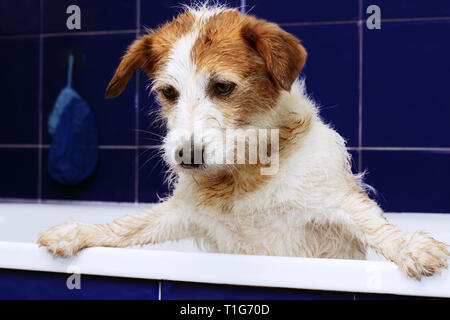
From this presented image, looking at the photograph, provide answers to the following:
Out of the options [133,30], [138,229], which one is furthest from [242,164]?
[133,30]

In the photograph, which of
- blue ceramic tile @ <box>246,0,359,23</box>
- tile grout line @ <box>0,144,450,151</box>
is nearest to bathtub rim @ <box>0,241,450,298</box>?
tile grout line @ <box>0,144,450,151</box>

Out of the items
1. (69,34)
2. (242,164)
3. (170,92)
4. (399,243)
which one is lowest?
(399,243)

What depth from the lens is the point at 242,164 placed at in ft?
3.52

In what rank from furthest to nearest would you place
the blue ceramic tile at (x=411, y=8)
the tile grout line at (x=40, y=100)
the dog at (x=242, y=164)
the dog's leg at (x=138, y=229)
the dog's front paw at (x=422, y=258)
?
the tile grout line at (x=40, y=100) → the blue ceramic tile at (x=411, y=8) → the dog's leg at (x=138, y=229) → the dog at (x=242, y=164) → the dog's front paw at (x=422, y=258)

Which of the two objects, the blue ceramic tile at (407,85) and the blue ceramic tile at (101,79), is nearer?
the blue ceramic tile at (407,85)

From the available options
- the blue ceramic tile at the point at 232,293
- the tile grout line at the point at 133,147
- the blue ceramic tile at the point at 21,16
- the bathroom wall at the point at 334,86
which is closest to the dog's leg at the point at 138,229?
the blue ceramic tile at the point at 232,293

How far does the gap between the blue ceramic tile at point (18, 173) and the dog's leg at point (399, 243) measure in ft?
5.36

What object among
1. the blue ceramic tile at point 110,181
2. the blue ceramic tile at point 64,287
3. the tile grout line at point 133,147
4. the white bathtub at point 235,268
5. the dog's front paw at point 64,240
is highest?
the tile grout line at point 133,147

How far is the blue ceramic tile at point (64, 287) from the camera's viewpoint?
100 centimetres

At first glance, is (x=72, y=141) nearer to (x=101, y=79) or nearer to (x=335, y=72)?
(x=101, y=79)

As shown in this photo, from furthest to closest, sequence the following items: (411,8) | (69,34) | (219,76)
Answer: (69,34), (411,8), (219,76)

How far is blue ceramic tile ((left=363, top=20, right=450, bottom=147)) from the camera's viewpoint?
1925 mm

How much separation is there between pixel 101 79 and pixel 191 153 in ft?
4.53

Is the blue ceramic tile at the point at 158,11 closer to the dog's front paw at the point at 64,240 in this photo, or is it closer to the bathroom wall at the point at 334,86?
the bathroom wall at the point at 334,86
